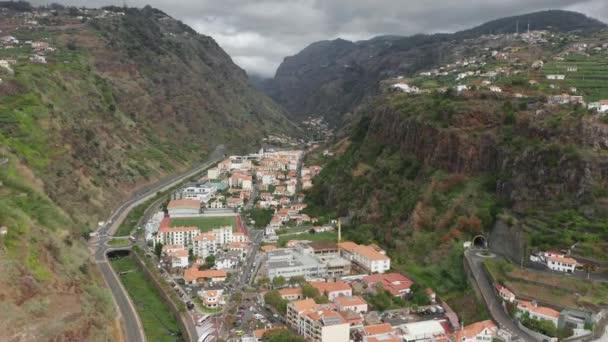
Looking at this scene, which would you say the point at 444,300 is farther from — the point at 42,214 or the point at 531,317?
the point at 42,214

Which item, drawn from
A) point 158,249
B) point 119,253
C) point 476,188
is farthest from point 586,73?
point 119,253

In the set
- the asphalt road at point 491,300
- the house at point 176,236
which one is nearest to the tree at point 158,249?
the house at point 176,236

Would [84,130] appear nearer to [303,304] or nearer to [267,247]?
[267,247]

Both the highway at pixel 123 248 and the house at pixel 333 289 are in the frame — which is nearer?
the highway at pixel 123 248

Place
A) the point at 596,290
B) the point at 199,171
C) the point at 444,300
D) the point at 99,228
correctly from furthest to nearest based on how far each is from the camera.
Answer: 1. the point at 199,171
2. the point at 99,228
3. the point at 444,300
4. the point at 596,290

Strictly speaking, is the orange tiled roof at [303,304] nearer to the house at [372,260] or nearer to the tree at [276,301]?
the tree at [276,301]

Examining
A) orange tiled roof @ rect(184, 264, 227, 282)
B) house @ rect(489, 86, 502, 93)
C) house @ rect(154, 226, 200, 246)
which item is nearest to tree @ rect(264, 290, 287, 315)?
orange tiled roof @ rect(184, 264, 227, 282)

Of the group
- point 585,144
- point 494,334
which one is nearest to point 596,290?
point 494,334
